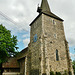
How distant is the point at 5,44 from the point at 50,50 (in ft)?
29.0

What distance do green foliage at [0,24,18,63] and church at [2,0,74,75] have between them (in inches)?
186

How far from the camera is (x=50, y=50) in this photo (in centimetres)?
1631

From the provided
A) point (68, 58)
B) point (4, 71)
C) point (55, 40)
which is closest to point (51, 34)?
point (55, 40)

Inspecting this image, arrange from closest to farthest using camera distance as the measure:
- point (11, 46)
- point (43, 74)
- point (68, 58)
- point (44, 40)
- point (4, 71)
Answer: point (43, 74) → point (11, 46) → point (44, 40) → point (68, 58) → point (4, 71)

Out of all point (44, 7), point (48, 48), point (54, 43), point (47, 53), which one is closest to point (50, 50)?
point (48, 48)

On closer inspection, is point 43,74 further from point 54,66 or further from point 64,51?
point 64,51

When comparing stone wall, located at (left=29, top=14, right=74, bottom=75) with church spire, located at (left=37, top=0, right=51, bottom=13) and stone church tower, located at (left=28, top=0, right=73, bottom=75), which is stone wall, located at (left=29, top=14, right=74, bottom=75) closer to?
stone church tower, located at (left=28, top=0, right=73, bottom=75)

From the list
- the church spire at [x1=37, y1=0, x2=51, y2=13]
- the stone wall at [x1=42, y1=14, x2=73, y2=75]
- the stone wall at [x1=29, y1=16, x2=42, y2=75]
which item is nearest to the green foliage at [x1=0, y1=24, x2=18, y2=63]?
the stone wall at [x1=29, y1=16, x2=42, y2=75]

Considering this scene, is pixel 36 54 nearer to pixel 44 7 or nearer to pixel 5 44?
pixel 5 44

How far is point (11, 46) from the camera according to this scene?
1468 centimetres

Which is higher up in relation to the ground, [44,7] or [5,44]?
[44,7]

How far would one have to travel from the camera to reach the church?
49.4ft

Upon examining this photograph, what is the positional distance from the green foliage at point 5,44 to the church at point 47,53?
15.5 feet

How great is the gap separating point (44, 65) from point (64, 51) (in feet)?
22.3
